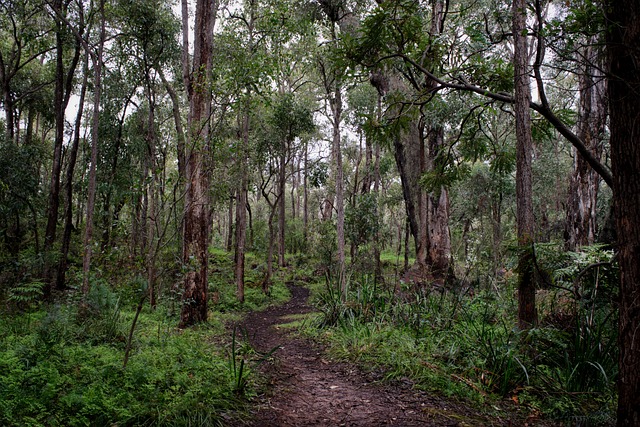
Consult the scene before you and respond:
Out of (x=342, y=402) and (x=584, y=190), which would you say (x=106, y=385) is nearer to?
(x=342, y=402)

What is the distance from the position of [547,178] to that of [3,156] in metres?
25.1

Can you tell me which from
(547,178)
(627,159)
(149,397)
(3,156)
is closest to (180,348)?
(149,397)

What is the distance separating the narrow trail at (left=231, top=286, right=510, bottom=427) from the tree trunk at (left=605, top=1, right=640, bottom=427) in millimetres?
1187

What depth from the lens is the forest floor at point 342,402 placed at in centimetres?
355

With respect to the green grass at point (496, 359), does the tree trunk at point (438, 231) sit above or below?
above

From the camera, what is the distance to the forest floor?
11.7ft

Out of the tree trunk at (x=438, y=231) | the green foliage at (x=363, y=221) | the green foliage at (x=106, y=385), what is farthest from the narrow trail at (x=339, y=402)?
the green foliage at (x=363, y=221)

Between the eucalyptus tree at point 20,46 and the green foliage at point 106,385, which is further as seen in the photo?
the eucalyptus tree at point 20,46

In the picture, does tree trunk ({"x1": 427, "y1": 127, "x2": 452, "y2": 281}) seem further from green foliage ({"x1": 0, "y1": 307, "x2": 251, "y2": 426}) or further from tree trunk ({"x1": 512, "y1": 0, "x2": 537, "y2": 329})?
green foliage ({"x1": 0, "y1": 307, "x2": 251, "y2": 426})

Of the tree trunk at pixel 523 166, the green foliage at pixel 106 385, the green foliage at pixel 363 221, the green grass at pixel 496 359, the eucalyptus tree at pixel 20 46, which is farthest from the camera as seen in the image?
the green foliage at pixel 363 221

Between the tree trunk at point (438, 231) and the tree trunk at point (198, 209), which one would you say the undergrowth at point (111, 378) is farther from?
the tree trunk at point (438, 231)

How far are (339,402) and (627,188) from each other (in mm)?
3261

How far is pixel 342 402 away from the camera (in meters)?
4.09

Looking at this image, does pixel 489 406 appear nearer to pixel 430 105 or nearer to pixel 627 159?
pixel 627 159
